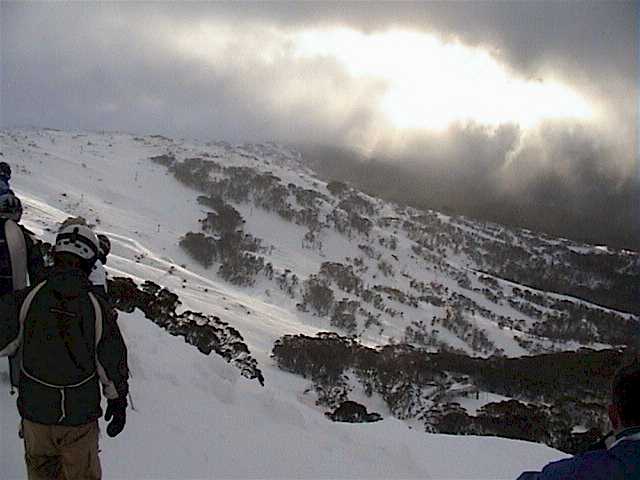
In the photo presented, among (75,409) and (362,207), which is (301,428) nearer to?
(75,409)

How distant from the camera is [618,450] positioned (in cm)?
206

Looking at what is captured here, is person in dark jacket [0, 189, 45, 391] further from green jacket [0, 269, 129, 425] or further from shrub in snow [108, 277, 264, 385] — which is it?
shrub in snow [108, 277, 264, 385]

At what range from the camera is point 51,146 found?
106 metres

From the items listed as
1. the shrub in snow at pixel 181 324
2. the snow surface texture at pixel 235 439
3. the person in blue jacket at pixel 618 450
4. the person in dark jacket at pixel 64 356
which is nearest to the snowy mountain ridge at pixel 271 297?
the snow surface texture at pixel 235 439

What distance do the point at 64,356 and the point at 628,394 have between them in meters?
2.75

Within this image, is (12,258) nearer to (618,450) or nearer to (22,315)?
(22,315)

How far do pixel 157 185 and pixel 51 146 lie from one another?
21.9 metres

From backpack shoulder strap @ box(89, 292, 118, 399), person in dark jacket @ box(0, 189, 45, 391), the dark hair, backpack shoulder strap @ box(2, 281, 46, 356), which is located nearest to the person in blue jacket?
the dark hair

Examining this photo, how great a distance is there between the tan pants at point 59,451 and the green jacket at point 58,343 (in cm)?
9

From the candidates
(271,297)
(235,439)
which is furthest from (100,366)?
(271,297)

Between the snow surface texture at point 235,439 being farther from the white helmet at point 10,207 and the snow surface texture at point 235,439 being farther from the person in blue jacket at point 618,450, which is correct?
the person in blue jacket at point 618,450

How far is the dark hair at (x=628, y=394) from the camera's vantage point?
2.15 metres

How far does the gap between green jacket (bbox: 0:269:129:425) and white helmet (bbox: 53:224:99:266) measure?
120 millimetres

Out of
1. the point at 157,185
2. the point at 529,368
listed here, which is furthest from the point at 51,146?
the point at 529,368
